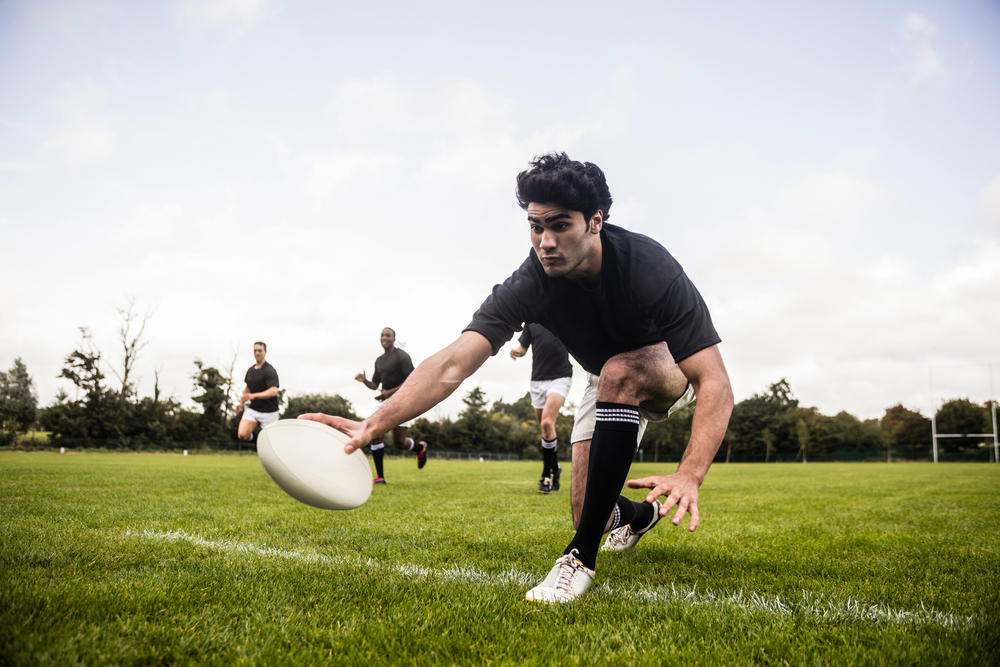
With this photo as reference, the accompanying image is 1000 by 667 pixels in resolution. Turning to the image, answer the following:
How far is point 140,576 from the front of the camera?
242 cm

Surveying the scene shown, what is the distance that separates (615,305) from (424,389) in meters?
1.07

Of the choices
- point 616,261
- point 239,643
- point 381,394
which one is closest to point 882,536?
point 616,261

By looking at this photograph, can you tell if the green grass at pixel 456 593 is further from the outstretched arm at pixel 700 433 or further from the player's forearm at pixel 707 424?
the player's forearm at pixel 707 424

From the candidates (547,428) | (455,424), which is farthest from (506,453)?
(547,428)

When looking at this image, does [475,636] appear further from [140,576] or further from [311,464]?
[140,576]

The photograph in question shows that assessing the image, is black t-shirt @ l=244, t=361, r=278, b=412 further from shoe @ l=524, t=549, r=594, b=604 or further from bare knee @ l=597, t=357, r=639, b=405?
shoe @ l=524, t=549, r=594, b=604

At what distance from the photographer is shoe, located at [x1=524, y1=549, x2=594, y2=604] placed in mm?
2338

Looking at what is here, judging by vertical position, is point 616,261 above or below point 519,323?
above

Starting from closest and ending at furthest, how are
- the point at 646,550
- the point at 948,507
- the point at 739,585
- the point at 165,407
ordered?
the point at 739,585 < the point at 646,550 < the point at 948,507 < the point at 165,407

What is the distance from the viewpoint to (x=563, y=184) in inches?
105

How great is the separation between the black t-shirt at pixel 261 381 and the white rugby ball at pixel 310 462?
34.3ft

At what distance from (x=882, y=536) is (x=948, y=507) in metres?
3.52

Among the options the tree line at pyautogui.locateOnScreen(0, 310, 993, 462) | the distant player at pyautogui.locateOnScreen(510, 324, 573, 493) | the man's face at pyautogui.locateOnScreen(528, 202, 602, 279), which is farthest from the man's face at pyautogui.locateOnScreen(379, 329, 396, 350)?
the tree line at pyautogui.locateOnScreen(0, 310, 993, 462)

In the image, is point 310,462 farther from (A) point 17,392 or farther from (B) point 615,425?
(A) point 17,392
